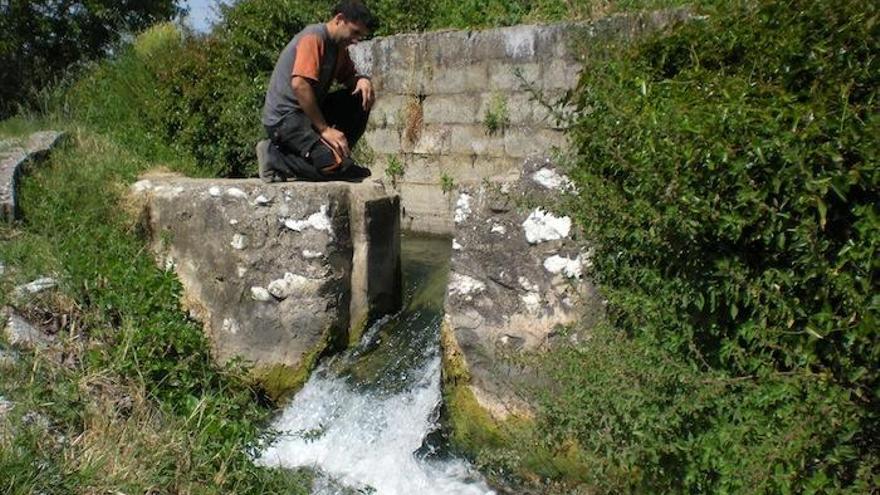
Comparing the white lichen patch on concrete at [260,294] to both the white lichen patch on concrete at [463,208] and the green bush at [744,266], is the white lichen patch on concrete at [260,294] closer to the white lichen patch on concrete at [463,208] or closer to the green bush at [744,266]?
the white lichen patch on concrete at [463,208]

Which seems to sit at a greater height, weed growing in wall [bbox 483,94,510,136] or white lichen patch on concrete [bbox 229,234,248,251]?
weed growing in wall [bbox 483,94,510,136]

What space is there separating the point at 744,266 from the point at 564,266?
0.99 m

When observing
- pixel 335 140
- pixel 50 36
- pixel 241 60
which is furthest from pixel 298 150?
pixel 50 36

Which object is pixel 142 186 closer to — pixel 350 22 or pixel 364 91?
pixel 364 91

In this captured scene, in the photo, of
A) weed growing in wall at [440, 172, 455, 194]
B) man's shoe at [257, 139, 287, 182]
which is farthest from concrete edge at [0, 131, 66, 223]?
weed growing in wall at [440, 172, 455, 194]

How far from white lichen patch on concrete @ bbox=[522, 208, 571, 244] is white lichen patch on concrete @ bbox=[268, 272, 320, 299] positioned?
4.82 feet

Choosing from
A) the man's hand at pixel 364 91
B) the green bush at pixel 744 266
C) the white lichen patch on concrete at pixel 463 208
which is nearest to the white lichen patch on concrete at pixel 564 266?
the green bush at pixel 744 266

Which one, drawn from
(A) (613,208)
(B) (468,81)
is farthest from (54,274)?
(B) (468,81)

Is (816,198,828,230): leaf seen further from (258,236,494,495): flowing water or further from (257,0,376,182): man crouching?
(257,0,376,182): man crouching

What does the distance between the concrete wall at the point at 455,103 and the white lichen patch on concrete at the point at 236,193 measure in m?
2.23

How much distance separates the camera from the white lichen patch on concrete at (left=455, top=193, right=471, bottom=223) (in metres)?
4.26

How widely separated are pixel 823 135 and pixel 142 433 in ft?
9.78

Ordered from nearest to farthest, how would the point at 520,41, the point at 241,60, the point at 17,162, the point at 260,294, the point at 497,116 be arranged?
the point at 260,294 → the point at 17,162 → the point at 520,41 → the point at 497,116 → the point at 241,60

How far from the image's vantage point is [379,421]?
456 cm
